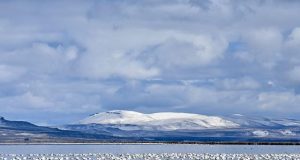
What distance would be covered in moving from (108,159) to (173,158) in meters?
5.90

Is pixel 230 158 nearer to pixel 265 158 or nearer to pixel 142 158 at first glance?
pixel 265 158

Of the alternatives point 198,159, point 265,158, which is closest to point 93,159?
point 198,159

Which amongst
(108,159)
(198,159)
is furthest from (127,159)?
(198,159)

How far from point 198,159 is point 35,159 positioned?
574 inches

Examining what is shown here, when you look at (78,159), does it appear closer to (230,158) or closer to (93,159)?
(93,159)

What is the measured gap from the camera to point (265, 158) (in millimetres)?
71938

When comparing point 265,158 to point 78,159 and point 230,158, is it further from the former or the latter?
point 78,159

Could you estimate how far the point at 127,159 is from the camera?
69125 mm

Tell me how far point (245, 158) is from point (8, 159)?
843 inches

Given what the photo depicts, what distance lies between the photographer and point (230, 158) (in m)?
72.2

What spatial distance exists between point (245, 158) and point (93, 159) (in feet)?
45.3

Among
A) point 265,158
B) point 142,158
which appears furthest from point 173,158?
point 265,158

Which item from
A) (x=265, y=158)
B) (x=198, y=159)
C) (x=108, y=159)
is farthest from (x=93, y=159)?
(x=265, y=158)

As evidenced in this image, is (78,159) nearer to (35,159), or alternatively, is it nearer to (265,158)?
(35,159)
